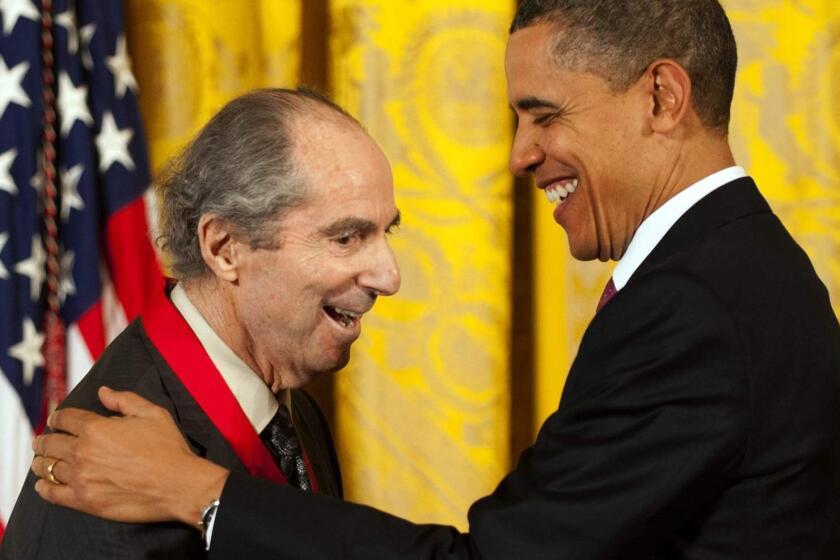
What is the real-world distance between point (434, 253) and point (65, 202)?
0.86 meters

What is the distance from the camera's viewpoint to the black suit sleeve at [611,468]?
1.39 meters

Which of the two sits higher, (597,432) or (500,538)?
(597,432)

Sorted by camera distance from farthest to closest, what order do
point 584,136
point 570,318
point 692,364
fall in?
1. point 570,318
2. point 584,136
3. point 692,364

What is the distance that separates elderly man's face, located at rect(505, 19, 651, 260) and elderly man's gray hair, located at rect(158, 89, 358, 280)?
28 centimetres

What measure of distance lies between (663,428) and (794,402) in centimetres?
18

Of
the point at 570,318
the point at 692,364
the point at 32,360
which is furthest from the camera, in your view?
the point at 570,318

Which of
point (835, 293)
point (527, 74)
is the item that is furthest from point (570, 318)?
point (527, 74)

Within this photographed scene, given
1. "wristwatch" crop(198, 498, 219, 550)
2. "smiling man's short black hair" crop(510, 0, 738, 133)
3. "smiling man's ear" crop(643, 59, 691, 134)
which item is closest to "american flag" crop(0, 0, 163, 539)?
"wristwatch" crop(198, 498, 219, 550)

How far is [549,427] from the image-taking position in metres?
1.47

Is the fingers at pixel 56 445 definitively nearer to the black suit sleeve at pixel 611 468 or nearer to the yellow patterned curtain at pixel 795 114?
the black suit sleeve at pixel 611 468

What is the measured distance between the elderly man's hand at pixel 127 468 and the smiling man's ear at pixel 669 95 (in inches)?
29.2

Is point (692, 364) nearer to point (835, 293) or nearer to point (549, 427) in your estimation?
point (549, 427)

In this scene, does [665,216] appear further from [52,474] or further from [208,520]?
[52,474]

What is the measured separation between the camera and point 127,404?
4.82ft
